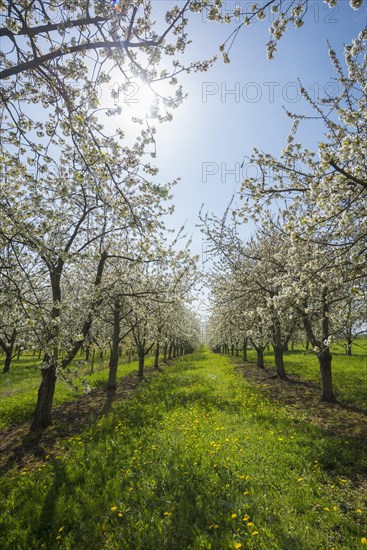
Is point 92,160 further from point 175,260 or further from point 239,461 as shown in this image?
point 175,260

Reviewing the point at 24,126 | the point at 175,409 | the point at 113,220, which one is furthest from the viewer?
the point at 113,220

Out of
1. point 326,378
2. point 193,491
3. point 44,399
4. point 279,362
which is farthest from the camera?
point 279,362

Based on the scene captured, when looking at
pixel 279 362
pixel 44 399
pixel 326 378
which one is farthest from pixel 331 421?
pixel 44 399

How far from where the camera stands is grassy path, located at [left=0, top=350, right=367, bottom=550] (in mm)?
4246

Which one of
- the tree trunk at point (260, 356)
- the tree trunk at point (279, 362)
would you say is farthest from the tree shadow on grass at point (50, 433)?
the tree trunk at point (260, 356)

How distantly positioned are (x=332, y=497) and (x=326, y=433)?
377 centimetres

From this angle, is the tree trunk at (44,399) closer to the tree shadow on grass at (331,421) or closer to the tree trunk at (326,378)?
the tree shadow on grass at (331,421)

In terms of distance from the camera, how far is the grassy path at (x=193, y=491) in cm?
425

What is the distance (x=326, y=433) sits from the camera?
8500 millimetres

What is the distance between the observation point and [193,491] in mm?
5324

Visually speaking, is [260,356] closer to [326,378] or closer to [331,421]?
[326,378]

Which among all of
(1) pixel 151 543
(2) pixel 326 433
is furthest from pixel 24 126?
(2) pixel 326 433

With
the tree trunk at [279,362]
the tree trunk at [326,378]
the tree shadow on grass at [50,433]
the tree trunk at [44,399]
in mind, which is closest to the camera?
the tree shadow on grass at [50,433]

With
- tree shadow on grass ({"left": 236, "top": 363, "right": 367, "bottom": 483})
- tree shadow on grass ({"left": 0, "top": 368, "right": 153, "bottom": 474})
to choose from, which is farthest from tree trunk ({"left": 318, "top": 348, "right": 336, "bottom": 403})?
tree shadow on grass ({"left": 0, "top": 368, "right": 153, "bottom": 474})
